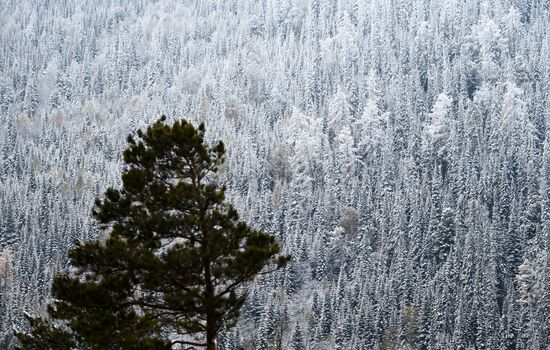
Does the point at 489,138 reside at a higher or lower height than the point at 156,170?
higher

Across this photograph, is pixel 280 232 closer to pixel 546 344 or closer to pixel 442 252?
pixel 442 252

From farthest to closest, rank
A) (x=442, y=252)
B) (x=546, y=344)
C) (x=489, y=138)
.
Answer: (x=489, y=138) → (x=442, y=252) → (x=546, y=344)

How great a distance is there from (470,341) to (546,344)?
38.1ft

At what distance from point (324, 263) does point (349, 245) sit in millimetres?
9474

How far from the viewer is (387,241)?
158 m

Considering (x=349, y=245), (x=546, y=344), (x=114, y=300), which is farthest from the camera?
(x=349, y=245)

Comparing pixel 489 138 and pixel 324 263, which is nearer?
pixel 324 263

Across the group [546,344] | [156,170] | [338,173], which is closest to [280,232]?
[338,173]

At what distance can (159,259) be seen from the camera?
15.6 meters

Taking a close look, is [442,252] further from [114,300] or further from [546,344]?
[114,300]

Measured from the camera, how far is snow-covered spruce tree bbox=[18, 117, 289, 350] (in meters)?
15.6

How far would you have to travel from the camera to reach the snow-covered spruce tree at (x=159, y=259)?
1557 centimetres

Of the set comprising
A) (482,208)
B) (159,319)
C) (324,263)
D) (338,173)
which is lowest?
(159,319)

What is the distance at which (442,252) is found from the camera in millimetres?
148875
